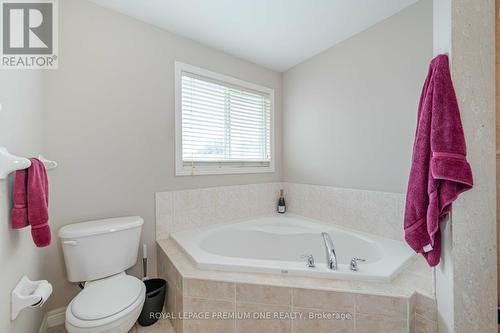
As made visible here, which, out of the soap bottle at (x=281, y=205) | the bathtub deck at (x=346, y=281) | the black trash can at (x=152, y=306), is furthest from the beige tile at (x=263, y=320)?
the soap bottle at (x=281, y=205)

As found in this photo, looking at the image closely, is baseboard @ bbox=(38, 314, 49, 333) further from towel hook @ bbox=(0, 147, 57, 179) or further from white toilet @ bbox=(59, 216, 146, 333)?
towel hook @ bbox=(0, 147, 57, 179)

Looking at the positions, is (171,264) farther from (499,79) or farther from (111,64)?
(499,79)

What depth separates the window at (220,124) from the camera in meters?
2.01

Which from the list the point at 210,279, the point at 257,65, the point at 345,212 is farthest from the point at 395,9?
the point at 210,279

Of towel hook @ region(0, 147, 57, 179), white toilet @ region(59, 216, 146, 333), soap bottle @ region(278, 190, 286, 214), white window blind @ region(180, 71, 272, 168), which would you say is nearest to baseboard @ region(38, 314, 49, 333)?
white toilet @ region(59, 216, 146, 333)

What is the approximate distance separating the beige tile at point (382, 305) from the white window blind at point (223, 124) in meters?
1.68

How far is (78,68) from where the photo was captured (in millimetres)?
1523

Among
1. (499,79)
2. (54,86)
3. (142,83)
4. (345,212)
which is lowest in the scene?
(345,212)

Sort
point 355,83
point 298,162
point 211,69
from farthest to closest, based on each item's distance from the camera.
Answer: point 298,162, point 211,69, point 355,83

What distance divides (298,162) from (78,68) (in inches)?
89.1

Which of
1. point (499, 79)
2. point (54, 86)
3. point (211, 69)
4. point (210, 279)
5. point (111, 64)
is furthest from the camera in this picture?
point (211, 69)

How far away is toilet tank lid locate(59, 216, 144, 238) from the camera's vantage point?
1.33m

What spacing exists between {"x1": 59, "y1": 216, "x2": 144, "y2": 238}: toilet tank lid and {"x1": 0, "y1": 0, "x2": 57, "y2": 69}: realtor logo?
38.7 inches

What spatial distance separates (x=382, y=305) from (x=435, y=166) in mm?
756
